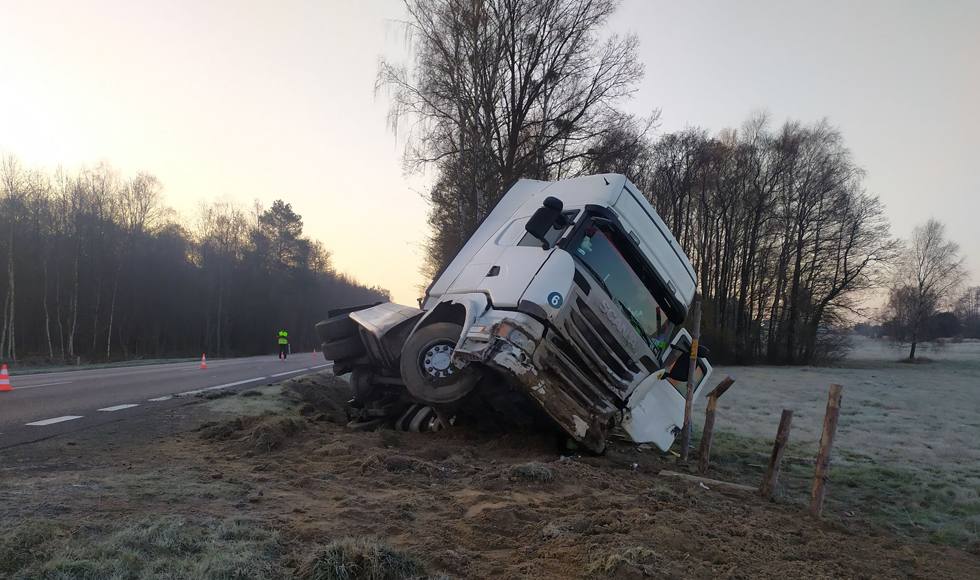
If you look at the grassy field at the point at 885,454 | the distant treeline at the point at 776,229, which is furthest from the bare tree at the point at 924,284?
the grassy field at the point at 885,454

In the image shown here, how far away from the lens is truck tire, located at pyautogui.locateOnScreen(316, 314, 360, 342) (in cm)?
773

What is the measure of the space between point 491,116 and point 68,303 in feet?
98.6

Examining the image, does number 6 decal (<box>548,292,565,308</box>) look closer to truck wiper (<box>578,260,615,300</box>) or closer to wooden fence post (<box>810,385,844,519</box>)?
truck wiper (<box>578,260,615,300</box>)

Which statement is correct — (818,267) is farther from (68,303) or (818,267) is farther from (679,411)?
(68,303)

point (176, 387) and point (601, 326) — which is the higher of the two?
point (601, 326)

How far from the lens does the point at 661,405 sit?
693 cm

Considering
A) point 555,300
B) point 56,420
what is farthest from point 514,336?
point 56,420

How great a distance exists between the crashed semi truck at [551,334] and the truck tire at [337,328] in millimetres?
14

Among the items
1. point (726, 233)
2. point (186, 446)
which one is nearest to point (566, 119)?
point (186, 446)

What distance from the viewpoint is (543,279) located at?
580cm

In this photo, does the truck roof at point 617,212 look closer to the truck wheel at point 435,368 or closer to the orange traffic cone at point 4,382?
the truck wheel at point 435,368

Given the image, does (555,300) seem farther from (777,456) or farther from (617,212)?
(777,456)

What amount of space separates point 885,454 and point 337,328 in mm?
8004

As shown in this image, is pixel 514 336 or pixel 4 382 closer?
pixel 514 336
